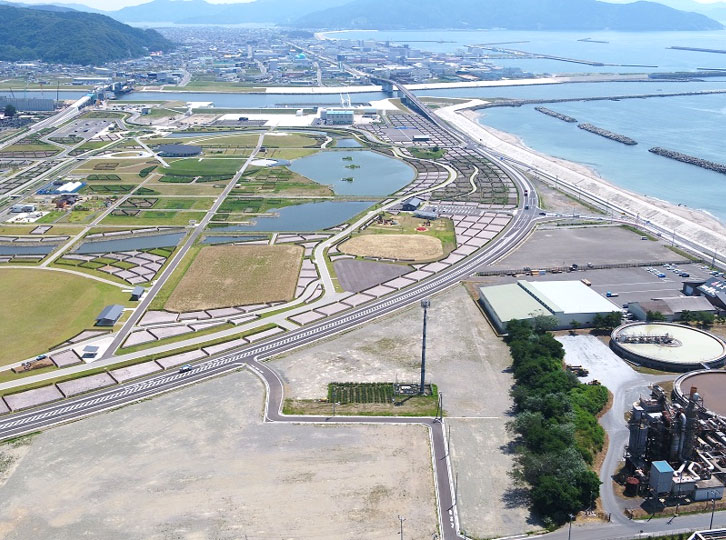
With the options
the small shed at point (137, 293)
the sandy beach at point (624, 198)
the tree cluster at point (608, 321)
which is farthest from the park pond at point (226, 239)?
the sandy beach at point (624, 198)

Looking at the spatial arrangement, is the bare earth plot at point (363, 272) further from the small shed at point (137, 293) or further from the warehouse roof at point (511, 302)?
the small shed at point (137, 293)

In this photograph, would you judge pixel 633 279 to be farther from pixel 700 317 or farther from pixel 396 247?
pixel 396 247

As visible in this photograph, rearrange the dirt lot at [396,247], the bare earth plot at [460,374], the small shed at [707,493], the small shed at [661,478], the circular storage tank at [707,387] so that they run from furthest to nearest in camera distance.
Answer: the dirt lot at [396,247]
the circular storage tank at [707,387]
the bare earth plot at [460,374]
the small shed at [707,493]
the small shed at [661,478]

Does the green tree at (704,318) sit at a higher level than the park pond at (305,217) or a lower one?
higher

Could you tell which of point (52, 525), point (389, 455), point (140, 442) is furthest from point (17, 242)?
point (389, 455)

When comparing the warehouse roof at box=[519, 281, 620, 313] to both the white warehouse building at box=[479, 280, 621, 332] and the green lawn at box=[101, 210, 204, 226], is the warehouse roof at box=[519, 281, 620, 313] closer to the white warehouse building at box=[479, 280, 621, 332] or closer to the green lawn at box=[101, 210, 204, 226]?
the white warehouse building at box=[479, 280, 621, 332]

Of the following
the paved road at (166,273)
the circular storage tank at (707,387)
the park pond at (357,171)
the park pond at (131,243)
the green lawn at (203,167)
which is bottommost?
the park pond at (131,243)
